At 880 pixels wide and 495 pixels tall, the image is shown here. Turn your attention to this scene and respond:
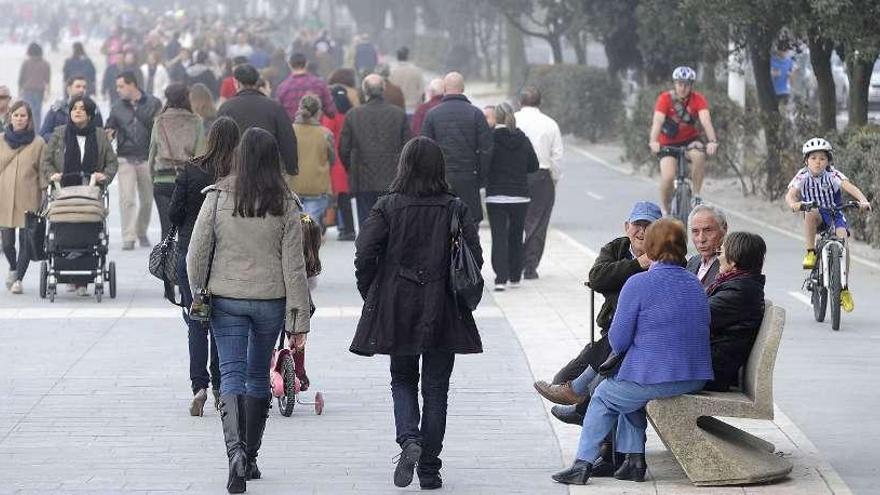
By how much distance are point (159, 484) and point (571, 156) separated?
87.5 feet

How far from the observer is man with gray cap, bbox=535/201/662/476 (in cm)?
933

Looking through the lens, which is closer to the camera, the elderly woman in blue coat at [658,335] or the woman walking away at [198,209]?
the elderly woman in blue coat at [658,335]

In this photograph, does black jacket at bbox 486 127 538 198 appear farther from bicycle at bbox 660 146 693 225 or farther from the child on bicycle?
bicycle at bbox 660 146 693 225

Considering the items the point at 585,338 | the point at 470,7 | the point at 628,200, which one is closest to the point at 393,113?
the point at 585,338

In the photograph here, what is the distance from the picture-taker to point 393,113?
18.8 m

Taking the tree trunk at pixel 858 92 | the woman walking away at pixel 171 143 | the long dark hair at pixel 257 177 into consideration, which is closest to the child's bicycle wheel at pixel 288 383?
the long dark hair at pixel 257 177

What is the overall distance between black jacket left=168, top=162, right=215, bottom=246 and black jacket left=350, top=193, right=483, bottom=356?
1311 mm

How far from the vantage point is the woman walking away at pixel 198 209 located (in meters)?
9.24

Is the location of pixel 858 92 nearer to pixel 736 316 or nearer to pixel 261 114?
pixel 261 114

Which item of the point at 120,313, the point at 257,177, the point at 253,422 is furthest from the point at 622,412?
the point at 120,313

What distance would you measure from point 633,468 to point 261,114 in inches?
303

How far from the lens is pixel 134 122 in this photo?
18953mm

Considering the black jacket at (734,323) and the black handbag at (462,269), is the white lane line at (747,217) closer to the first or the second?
the black jacket at (734,323)

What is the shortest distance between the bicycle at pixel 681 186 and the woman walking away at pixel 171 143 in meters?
5.03
